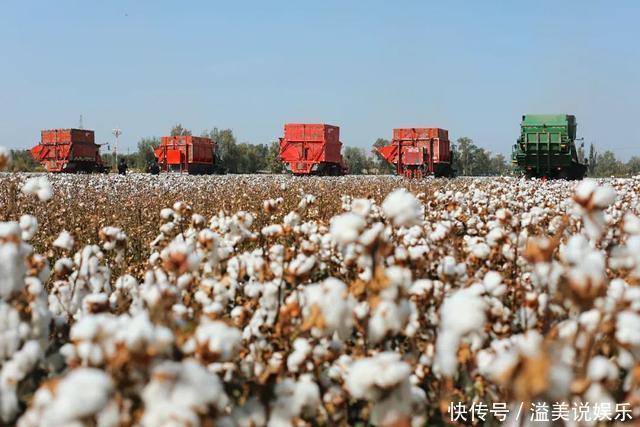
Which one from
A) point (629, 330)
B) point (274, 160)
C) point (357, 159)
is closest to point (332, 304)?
point (629, 330)

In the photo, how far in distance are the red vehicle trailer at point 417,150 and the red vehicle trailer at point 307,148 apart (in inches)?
107

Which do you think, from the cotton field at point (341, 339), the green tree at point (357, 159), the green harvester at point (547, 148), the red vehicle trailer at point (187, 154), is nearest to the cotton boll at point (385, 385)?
the cotton field at point (341, 339)

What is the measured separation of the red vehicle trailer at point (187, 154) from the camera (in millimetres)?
38594

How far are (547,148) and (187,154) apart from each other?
68.7 ft

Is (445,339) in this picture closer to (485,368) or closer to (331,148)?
(485,368)

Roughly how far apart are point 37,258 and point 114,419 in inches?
52.6

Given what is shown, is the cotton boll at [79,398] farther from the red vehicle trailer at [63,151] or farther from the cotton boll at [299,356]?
the red vehicle trailer at [63,151]

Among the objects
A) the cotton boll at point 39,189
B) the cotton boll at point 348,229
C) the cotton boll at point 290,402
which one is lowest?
the cotton boll at point 290,402

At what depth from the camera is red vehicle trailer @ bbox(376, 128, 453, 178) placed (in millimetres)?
31312

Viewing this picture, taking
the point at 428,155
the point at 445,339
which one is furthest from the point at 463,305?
the point at 428,155

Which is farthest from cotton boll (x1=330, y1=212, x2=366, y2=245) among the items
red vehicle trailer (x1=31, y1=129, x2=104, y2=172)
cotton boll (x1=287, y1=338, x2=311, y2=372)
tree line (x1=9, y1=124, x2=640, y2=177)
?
tree line (x1=9, y1=124, x2=640, y2=177)

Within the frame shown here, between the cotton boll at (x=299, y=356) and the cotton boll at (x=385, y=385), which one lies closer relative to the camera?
the cotton boll at (x=385, y=385)

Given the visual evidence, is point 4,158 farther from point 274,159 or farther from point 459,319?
point 274,159

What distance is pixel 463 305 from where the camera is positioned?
5.68 feet
